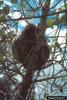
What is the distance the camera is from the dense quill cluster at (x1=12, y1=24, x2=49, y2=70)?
1786 mm

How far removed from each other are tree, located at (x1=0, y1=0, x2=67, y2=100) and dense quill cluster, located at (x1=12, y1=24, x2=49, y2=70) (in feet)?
0.11

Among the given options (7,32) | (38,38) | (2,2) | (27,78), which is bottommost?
(27,78)

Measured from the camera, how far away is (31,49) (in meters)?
1.85

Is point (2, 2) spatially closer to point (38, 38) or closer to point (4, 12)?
point (4, 12)

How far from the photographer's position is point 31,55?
71.7 inches

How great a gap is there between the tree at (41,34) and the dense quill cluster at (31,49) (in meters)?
0.03

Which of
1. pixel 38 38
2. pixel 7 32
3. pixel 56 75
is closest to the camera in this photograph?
pixel 38 38

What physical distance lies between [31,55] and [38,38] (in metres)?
0.13

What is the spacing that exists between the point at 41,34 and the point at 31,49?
0.46ft

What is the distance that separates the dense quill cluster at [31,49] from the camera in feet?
5.86

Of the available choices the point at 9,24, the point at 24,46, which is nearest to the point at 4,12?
the point at 9,24

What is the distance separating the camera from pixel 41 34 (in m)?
1.75

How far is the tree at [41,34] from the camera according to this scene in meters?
1.80

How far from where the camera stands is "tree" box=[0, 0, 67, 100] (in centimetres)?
180
